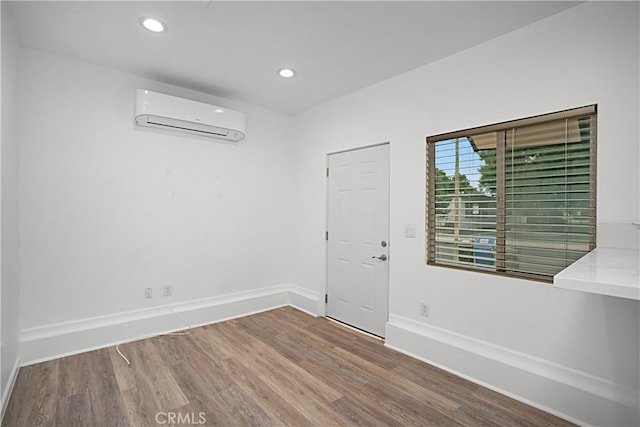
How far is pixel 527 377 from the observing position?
2160mm

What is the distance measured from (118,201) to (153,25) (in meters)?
1.66

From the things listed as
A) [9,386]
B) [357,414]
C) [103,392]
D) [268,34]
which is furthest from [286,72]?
[9,386]

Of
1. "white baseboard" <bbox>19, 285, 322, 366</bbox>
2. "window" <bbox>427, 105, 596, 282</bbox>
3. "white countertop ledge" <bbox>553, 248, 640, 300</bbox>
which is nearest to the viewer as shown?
"white countertop ledge" <bbox>553, 248, 640, 300</bbox>

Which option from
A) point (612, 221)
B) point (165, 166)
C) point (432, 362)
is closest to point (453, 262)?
point (432, 362)

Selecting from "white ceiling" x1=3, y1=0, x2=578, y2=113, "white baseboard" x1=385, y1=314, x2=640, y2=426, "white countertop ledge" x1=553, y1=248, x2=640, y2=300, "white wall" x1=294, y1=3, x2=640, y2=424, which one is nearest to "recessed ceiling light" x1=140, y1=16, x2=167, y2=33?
"white ceiling" x1=3, y1=0, x2=578, y2=113

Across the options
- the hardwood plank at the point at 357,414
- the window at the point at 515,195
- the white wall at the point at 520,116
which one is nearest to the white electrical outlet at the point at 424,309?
the white wall at the point at 520,116

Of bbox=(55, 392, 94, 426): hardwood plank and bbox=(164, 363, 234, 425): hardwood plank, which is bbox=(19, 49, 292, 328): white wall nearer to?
bbox=(55, 392, 94, 426): hardwood plank

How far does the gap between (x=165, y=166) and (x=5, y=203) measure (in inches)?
55.1

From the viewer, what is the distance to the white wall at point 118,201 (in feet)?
8.88

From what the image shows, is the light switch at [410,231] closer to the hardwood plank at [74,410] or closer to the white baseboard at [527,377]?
the white baseboard at [527,377]

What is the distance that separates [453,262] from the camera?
9.00ft

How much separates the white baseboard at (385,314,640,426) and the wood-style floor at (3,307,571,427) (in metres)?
0.09

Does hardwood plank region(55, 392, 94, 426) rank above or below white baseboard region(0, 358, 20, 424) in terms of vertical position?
below

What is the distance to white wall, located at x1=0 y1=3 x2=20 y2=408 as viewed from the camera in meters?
2.05
